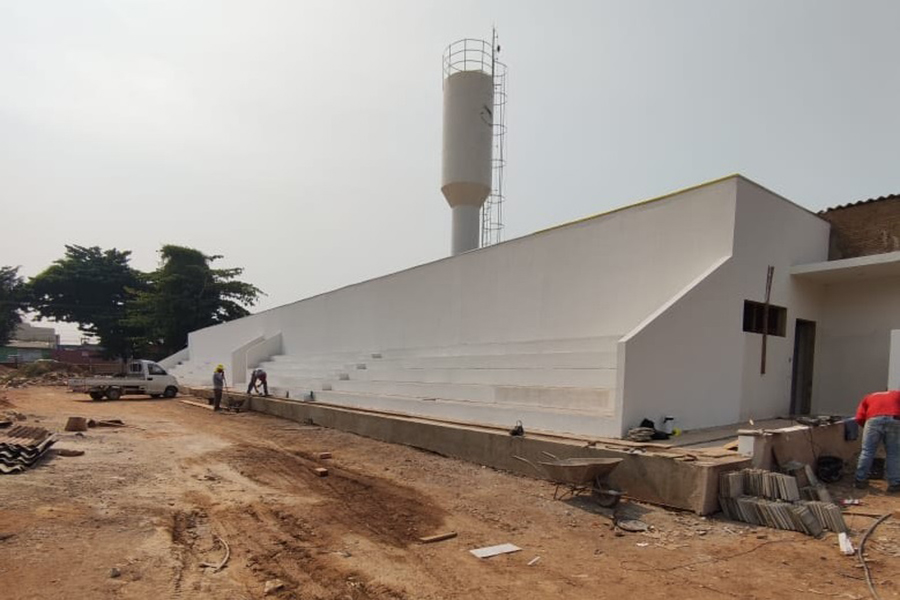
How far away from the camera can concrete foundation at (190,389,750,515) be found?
21.4 feet

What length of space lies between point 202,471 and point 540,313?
26.9 ft

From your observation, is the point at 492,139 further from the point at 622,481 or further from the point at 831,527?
the point at 831,527

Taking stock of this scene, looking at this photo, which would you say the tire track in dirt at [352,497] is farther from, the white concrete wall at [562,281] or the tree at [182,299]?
the tree at [182,299]

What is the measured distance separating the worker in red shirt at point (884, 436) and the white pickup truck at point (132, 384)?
2624 cm

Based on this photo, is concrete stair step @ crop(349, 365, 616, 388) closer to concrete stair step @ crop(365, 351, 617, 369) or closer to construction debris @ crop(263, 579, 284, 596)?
concrete stair step @ crop(365, 351, 617, 369)

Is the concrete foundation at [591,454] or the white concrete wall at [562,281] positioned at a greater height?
the white concrete wall at [562,281]

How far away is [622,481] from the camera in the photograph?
24.1 ft

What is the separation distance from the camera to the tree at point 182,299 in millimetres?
43062

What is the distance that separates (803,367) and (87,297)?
55.0m

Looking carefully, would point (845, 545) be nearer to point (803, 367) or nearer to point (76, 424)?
point (803, 367)

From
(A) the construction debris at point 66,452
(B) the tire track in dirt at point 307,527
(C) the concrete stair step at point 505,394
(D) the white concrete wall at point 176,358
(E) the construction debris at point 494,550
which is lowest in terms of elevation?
(D) the white concrete wall at point 176,358

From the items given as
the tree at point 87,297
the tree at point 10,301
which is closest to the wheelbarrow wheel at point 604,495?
the tree at point 87,297

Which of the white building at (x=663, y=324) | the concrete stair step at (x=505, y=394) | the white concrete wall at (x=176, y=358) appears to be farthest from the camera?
the white concrete wall at (x=176, y=358)

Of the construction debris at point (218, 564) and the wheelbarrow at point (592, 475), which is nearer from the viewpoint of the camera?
the construction debris at point (218, 564)
